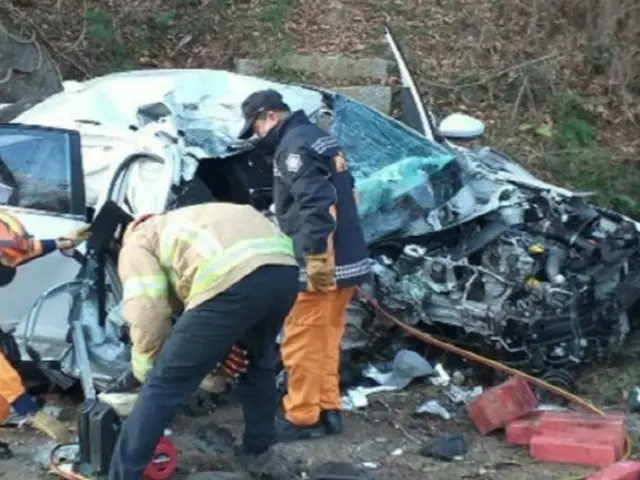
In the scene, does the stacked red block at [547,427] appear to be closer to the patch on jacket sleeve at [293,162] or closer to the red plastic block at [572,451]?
the red plastic block at [572,451]

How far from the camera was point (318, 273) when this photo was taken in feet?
21.0

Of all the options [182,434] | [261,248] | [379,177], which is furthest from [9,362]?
A: [379,177]

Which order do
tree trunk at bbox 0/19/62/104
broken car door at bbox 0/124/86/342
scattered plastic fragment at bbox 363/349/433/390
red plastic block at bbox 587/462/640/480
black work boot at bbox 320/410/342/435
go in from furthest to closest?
1. tree trunk at bbox 0/19/62/104
2. scattered plastic fragment at bbox 363/349/433/390
3. broken car door at bbox 0/124/86/342
4. black work boot at bbox 320/410/342/435
5. red plastic block at bbox 587/462/640/480

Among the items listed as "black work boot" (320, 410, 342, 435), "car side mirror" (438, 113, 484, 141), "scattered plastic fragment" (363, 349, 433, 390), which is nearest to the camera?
"black work boot" (320, 410, 342, 435)

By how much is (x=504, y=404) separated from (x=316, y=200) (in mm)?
1477

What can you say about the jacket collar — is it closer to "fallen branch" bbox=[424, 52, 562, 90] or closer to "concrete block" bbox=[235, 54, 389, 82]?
"concrete block" bbox=[235, 54, 389, 82]

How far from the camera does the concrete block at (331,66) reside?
12070 mm

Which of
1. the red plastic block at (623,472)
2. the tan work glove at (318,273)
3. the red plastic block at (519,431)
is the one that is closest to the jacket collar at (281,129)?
the tan work glove at (318,273)

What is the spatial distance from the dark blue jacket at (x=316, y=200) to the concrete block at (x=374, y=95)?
4.90m

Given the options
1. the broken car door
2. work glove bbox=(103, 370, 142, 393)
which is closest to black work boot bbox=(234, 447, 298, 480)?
work glove bbox=(103, 370, 142, 393)

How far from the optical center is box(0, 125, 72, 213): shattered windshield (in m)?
7.18

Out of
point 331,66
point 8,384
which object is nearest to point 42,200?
point 8,384

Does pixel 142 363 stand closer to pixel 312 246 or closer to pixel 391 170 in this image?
pixel 312 246

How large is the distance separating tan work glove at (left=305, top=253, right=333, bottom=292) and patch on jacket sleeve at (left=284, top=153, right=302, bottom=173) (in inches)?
17.2
